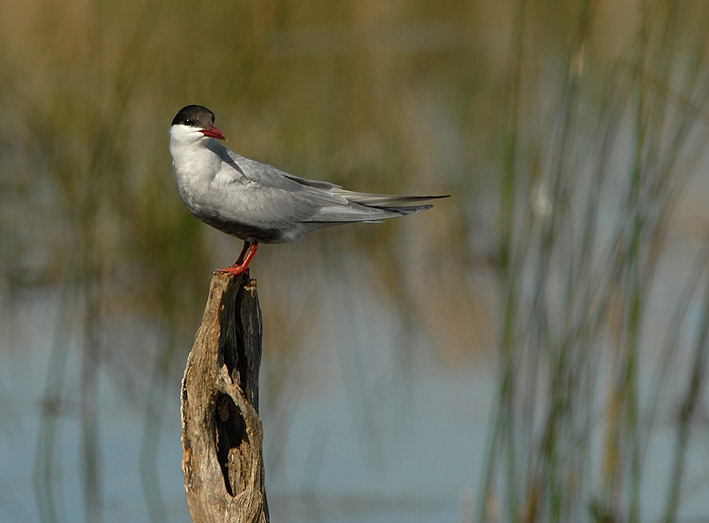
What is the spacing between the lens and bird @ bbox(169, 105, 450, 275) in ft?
12.1

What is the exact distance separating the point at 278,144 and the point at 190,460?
5187 millimetres

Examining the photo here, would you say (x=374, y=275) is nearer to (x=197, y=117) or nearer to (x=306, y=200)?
(x=306, y=200)

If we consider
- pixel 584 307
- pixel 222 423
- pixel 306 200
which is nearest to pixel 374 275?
pixel 306 200

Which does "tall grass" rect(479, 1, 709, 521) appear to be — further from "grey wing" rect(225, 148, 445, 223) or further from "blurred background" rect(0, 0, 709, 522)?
"grey wing" rect(225, 148, 445, 223)

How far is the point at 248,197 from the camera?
3.73 meters

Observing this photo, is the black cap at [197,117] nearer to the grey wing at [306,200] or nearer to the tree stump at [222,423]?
the grey wing at [306,200]

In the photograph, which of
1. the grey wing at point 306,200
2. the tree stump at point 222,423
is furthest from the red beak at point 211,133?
the tree stump at point 222,423

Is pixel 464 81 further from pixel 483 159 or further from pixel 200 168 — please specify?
pixel 200 168

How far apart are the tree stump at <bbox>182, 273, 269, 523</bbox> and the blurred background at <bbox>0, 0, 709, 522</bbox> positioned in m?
0.87

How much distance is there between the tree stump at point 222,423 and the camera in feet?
11.0

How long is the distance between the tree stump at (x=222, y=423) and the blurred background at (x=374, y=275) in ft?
2.86

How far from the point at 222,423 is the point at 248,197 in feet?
2.66

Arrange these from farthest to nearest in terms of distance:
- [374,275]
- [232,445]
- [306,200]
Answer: [374,275], [306,200], [232,445]

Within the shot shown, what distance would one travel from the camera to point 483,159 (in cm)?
962
